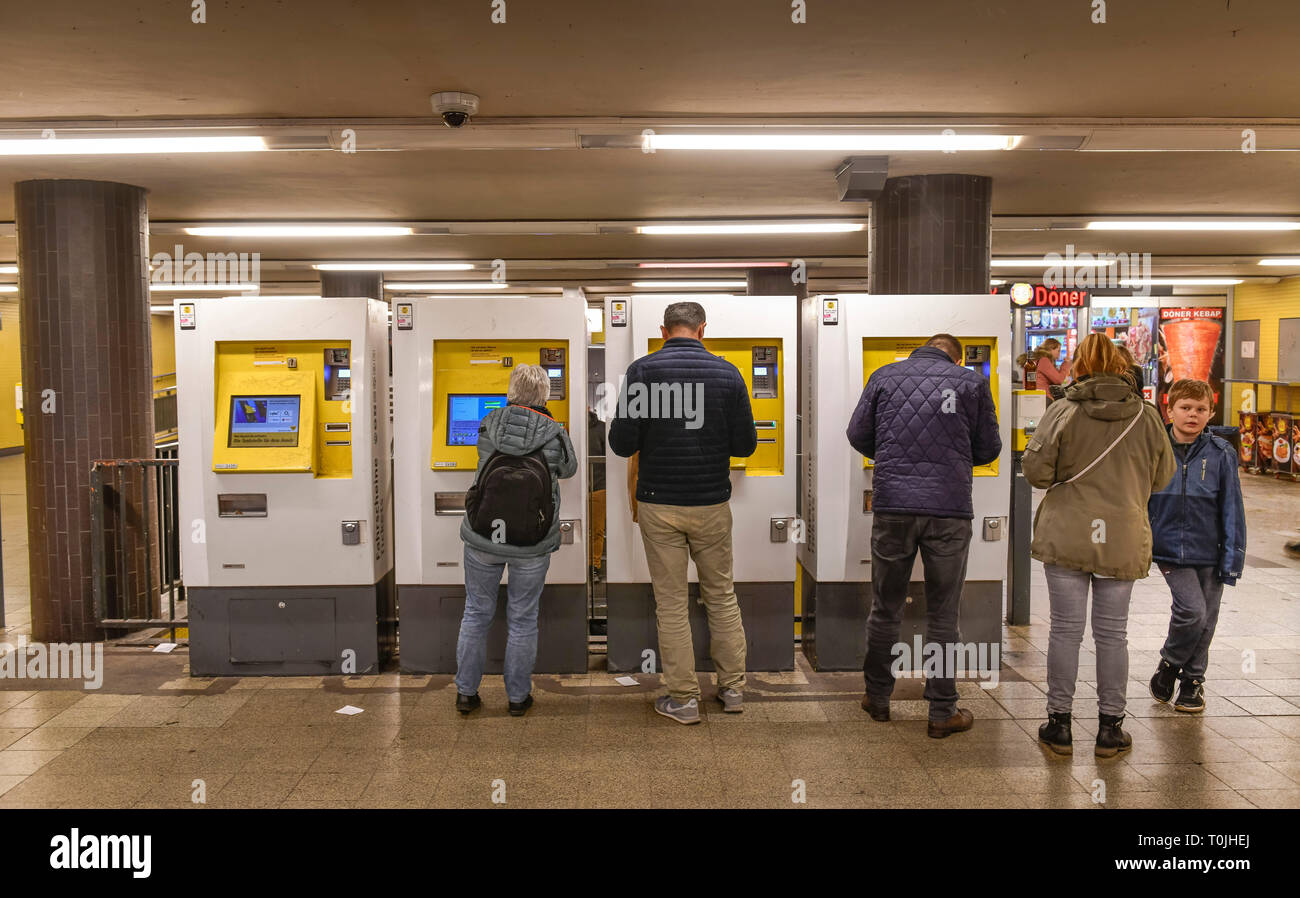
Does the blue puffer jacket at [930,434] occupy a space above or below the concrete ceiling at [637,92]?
below

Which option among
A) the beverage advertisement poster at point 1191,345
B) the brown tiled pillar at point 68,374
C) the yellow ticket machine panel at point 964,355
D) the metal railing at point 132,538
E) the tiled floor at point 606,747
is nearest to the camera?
the tiled floor at point 606,747

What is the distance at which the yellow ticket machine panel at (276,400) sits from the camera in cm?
495

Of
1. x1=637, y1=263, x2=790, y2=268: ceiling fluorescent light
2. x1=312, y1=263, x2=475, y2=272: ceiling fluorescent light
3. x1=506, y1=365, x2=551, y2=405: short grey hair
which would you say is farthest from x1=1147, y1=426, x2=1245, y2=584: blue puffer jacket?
x1=312, y1=263, x2=475, y2=272: ceiling fluorescent light

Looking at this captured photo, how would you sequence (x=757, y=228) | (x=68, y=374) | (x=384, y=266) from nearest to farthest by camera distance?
(x=68, y=374) → (x=757, y=228) → (x=384, y=266)

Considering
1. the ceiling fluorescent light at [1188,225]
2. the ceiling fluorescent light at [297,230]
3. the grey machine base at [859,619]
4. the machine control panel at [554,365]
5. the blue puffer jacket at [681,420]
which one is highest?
the ceiling fluorescent light at [297,230]

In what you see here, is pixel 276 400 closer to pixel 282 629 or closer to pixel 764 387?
pixel 282 629

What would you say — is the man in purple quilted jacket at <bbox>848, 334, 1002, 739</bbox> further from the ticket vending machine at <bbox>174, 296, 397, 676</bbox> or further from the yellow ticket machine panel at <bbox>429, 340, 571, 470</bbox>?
the ticket vending machine at <bbox>174, 296, 397, 676</bbox>

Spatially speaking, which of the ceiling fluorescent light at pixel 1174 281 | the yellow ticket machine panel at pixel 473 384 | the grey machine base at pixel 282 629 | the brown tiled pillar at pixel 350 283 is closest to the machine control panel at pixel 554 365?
the yellow ticket machine panel at pixel 473 384

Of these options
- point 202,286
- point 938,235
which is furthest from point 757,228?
point 202,286

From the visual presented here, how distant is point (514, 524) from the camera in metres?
4.30

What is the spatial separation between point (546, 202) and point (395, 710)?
482 cm

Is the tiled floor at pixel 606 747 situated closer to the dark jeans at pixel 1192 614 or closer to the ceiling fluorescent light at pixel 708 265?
the dark jeans at pixel 1192 614

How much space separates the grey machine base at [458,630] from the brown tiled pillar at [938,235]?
3317 millimetres
